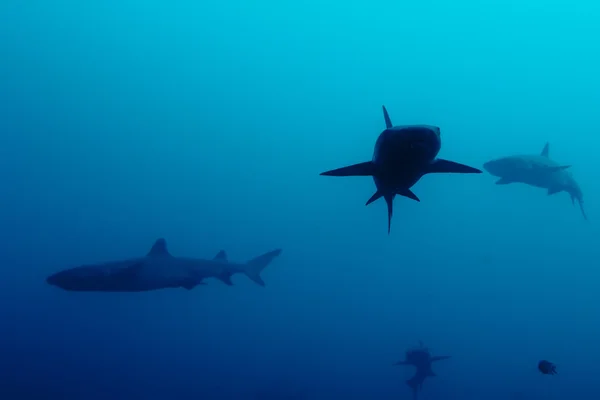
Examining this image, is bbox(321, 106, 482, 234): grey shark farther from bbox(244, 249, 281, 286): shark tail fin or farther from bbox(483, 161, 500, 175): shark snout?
bbox(244, 249, 281, 286): shark tail fin

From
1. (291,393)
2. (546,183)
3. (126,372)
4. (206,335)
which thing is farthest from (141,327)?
(546,183)

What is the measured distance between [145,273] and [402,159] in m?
9.15

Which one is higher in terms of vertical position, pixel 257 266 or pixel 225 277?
pixel 257 266

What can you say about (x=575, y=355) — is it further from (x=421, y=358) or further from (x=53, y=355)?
(x=53, y=355)

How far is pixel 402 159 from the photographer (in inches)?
159

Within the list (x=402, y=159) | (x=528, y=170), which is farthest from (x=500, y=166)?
(x=402, y=159)

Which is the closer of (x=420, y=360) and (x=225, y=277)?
(x=225, y=277)

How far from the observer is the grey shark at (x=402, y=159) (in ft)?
11.9

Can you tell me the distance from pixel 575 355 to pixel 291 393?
32479 mm

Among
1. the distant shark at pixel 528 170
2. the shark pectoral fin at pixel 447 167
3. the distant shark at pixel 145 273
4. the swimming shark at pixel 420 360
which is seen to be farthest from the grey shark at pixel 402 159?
the swimming shark at pixel 420 360

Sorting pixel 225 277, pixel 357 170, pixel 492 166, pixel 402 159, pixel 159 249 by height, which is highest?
pixel 492 166

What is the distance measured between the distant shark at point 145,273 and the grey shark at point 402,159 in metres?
7.92

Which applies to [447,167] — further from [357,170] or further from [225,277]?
[225,277]

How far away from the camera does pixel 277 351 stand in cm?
3528
